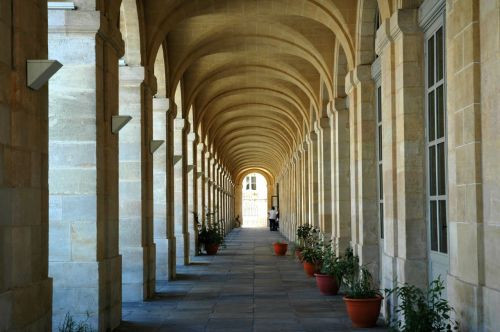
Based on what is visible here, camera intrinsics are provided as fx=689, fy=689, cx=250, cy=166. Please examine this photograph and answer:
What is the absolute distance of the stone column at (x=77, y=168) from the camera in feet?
27.9

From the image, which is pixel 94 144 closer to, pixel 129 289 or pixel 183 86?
pixel 129 289

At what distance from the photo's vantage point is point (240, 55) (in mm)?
18875

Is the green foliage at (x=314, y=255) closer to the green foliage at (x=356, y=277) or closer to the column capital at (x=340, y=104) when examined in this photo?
the green foliage at (x=356, y=277)

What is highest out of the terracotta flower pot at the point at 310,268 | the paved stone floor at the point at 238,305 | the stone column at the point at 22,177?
the stone column at the point at 22,177

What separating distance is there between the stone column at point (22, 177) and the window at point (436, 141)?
14.3 feet

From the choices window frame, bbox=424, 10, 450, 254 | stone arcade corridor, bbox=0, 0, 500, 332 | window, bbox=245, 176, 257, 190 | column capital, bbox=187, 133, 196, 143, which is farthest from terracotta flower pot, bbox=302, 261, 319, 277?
window, bbox=245, 176, 257, 190

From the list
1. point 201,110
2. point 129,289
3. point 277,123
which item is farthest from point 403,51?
point 277,123

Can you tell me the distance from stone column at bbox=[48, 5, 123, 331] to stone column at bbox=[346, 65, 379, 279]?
185 inches

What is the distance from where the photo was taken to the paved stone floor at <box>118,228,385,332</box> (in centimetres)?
955

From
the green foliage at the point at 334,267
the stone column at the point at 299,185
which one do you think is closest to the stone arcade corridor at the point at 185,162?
the green foliage at the point at 334,267

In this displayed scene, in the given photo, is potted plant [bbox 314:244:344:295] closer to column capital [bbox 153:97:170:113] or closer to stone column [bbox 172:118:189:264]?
column capital [bbox 153:97:170:113]

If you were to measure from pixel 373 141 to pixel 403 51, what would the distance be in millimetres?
3557

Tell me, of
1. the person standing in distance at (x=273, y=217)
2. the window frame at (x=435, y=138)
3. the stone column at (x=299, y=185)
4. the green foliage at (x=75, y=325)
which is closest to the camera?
the window frame at (x=435, y=138)

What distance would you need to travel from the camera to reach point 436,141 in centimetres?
811
